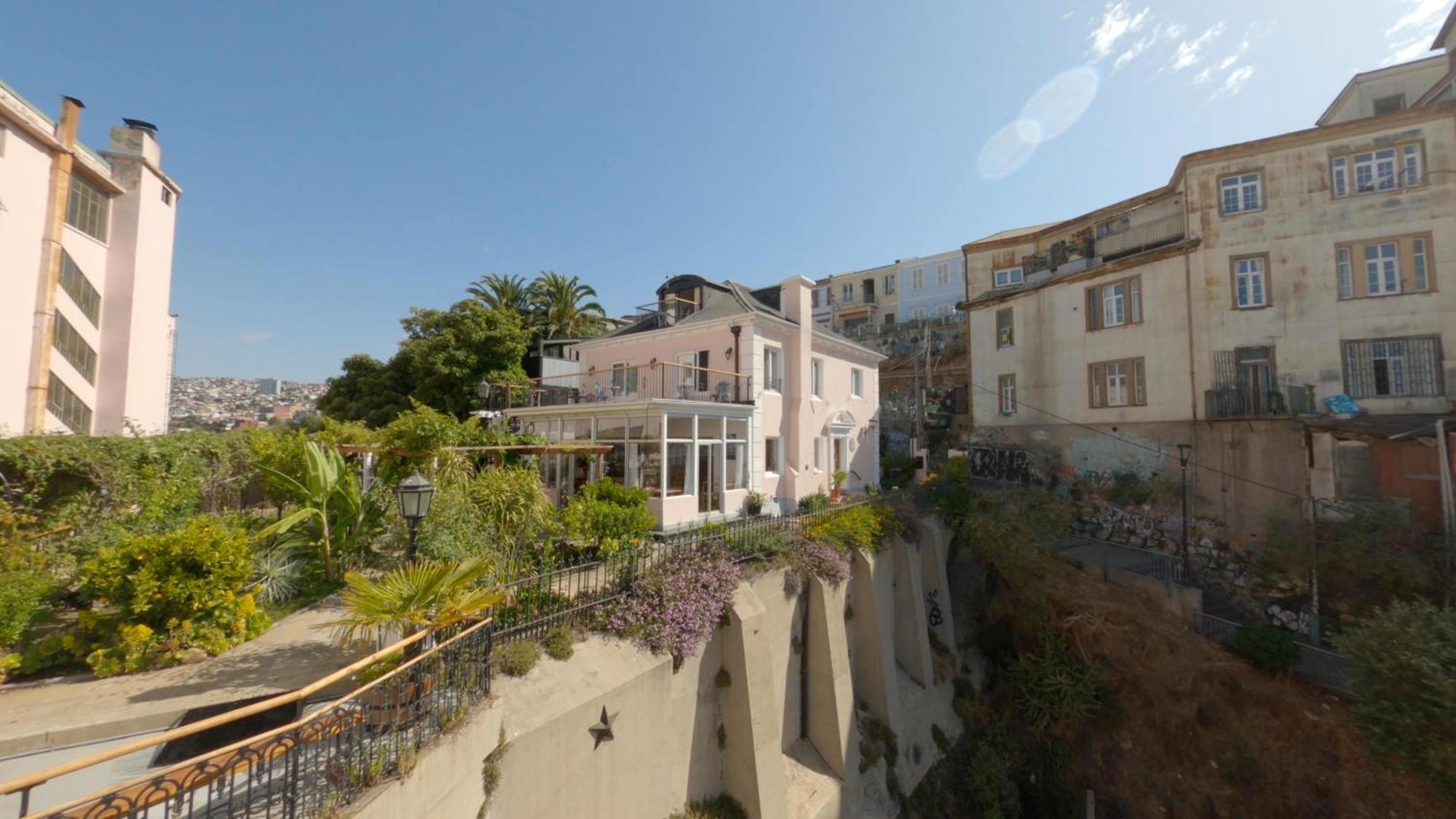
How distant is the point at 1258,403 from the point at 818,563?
624 inches

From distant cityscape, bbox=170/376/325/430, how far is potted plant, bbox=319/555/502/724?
43.3m

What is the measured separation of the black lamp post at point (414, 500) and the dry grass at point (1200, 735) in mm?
17465

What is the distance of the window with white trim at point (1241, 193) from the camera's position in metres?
17.5

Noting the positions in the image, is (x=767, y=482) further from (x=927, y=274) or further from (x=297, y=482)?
(x=927, y=274)

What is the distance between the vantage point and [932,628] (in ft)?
56.1

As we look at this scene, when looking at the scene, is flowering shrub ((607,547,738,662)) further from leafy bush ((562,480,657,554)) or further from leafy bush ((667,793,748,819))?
leafy bush ((667,793,748,819))

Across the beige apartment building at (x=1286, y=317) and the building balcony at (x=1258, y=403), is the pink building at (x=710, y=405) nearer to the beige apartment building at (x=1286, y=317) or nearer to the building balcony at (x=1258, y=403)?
the beige apartment building at (x=1286, y=317)

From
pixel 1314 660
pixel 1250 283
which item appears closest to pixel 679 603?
pixel 1314 660

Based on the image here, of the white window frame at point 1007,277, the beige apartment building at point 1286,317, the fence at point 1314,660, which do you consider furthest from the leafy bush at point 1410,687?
the white window frame at point 1007,277

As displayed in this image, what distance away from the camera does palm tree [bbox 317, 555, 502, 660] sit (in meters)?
6.07

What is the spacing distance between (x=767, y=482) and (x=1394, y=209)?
68.6ft

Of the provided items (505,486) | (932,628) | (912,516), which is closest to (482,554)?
(505,486)

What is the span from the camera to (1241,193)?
58.3 feet

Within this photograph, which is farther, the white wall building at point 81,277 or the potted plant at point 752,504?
the potted plant at point 752,504
